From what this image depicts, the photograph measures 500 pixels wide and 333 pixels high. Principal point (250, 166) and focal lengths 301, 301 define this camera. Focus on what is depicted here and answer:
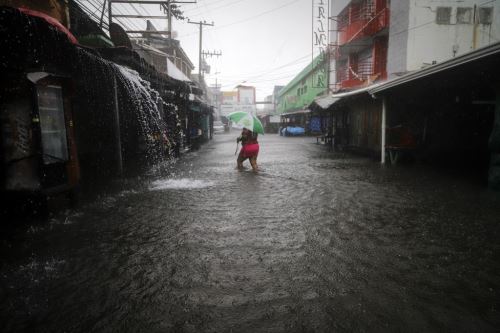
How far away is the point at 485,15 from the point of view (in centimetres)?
1812

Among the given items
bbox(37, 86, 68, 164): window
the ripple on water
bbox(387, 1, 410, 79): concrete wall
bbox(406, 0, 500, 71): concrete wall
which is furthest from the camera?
bbox(387, 1, 410, 79): concrete wall

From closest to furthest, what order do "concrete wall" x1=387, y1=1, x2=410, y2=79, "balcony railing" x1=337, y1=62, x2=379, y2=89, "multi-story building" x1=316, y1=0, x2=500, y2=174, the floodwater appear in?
the floodwater → "multi-story building" x1=316, y1=0, x2=500, y2=174 → "concrete wall" x1=387, y1=1, x2=410, y2=79 → "balcony railing" x1=337, y1=62, x2=379, y2=89

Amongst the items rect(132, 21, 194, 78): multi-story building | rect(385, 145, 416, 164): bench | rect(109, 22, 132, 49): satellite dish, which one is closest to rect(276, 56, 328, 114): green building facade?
rect(132, 21, 194, 78): multi-story building

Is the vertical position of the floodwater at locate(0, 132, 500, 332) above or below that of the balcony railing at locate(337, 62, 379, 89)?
below

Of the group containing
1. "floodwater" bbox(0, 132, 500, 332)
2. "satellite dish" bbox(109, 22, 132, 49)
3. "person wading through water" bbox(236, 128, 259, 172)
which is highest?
"satellite dish" bbox(109, 22, 132, 49)

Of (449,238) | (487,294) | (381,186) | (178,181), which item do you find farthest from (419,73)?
(178,181)

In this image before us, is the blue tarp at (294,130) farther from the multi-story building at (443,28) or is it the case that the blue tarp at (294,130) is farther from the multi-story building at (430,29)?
the multi-story building at (443,28)

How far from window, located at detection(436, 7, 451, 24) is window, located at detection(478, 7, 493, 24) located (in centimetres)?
189

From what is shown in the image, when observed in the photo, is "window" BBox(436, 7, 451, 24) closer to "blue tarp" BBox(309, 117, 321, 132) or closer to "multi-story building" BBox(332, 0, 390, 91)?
"multi-story building" BBox(332, 0, 390, 91)

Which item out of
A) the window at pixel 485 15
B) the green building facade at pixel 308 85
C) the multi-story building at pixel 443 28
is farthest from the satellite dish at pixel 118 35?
the window at pixel 485 15

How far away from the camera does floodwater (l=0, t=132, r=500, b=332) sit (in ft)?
9.16

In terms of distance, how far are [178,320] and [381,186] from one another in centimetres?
737

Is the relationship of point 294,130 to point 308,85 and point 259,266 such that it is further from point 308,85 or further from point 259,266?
point 259,266

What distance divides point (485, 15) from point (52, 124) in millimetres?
23311
